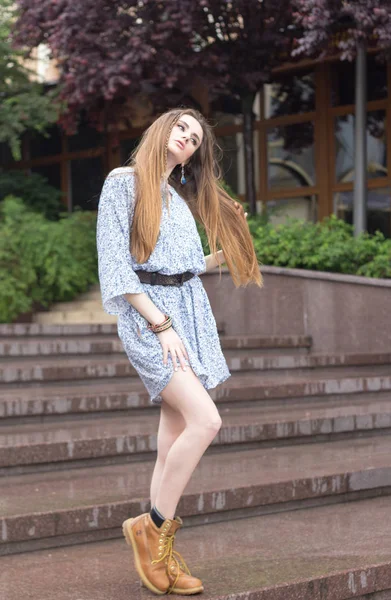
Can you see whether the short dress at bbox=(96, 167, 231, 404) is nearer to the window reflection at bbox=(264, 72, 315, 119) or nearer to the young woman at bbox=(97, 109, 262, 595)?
the young woman at bbox=(97, 109, 262, 595)

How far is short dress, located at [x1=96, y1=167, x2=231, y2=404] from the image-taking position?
12.3 feet

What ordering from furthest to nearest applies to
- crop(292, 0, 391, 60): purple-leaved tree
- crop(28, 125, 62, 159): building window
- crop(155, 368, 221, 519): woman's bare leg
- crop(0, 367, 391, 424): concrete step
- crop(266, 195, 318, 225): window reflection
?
crop(28, 125, 62, 159): building window
crop(266, 195, 318, 225): window reflection
crop(292, 0, 391, 60): purple-leaved tree
crop(0, 367, 391, 424): concrete step
crop(155, 368, 221, 519): woman's bare leg

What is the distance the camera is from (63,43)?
12.0 metres

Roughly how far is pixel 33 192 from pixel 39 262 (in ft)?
13.4

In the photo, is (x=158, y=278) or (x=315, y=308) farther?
(x=315, y=308)

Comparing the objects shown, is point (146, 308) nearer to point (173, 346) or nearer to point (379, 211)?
point (173, 346)

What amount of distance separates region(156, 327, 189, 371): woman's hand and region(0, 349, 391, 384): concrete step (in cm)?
398

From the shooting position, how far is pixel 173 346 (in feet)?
12.2

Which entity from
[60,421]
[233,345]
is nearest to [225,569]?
[60,421]

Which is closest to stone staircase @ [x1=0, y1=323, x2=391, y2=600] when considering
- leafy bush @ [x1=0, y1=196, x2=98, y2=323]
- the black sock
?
the black sock

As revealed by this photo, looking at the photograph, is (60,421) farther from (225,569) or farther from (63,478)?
(225,569)

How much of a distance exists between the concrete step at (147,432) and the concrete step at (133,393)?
0.07m

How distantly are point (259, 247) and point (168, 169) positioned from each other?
6806 millimetres

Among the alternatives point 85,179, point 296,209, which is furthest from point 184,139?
point 85,179
